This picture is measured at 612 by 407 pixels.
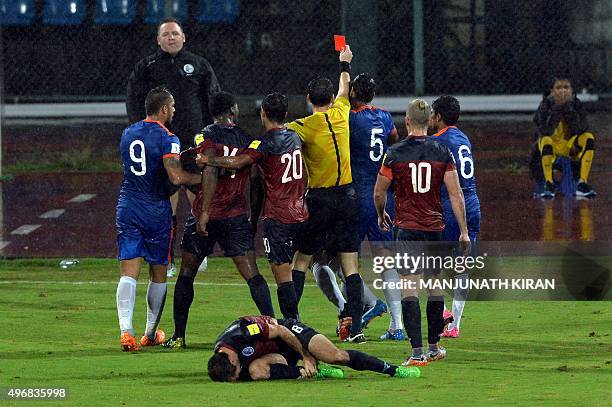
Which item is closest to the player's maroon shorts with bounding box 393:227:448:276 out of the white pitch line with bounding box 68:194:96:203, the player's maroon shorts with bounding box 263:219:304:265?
the player's maroon shorts with bounding box 263:219:304:265

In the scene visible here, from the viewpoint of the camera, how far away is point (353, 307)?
11.3 m

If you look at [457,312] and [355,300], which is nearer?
[355,300]

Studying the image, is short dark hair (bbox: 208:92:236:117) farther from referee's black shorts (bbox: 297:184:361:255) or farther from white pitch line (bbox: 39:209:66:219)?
white pitch line (bbox: 39:209:66:219)

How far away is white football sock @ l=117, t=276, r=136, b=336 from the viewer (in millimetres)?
10930

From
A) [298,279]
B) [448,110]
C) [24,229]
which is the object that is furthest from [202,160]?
[24,229]

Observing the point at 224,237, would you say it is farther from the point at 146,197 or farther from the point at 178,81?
the point at 178,81

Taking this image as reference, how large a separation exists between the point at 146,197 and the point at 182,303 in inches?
31.3

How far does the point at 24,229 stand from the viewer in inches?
695

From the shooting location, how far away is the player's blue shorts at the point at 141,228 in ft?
36.1

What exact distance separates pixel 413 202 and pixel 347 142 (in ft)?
4.17

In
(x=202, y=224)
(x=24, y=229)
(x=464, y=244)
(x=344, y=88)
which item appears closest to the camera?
(x=464, y=244)

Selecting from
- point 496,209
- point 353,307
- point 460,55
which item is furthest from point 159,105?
point 460,55

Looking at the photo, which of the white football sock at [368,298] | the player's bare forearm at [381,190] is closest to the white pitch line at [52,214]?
the white football sock at [368,298]

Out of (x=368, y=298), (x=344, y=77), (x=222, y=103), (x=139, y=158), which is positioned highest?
(x=344, y=77)
